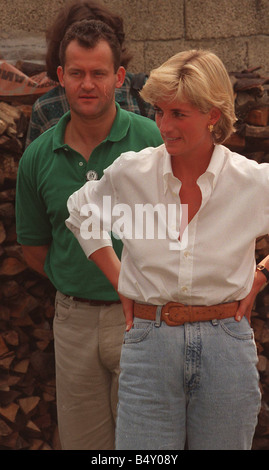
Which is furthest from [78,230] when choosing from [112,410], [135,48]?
[135,48]

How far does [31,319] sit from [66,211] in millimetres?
987

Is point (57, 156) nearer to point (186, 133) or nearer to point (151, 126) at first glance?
point (151, 126)

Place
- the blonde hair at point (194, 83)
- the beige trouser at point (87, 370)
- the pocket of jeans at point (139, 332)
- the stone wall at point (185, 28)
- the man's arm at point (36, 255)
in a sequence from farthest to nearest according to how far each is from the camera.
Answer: the stone wall at point (185, 28), the man's arm at point (36, 255), the beige trouser at point (87, 370), the pocket of jeans at point (139, 332), the blonde hair at point (194, 83)

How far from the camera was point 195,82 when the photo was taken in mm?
2020

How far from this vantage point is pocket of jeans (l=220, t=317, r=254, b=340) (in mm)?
2107

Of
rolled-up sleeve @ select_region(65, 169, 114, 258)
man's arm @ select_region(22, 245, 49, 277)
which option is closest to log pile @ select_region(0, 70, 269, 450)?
man's arm @ select_region(22, 245, 49, 277)

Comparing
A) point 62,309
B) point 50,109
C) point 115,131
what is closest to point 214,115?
point 115,131

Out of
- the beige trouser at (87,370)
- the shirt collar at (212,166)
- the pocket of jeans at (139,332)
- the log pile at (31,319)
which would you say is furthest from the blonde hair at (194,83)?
the log pile at (31,319)

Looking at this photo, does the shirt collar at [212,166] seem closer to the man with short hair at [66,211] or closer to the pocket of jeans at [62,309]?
the man with short hair at [66,211]

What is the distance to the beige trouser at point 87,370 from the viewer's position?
9.46 ft

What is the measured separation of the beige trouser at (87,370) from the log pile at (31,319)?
1.83 feet

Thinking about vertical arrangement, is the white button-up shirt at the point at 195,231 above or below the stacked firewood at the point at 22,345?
above

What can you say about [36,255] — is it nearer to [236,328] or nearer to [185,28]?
[236,328]

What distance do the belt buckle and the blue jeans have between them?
15mm
